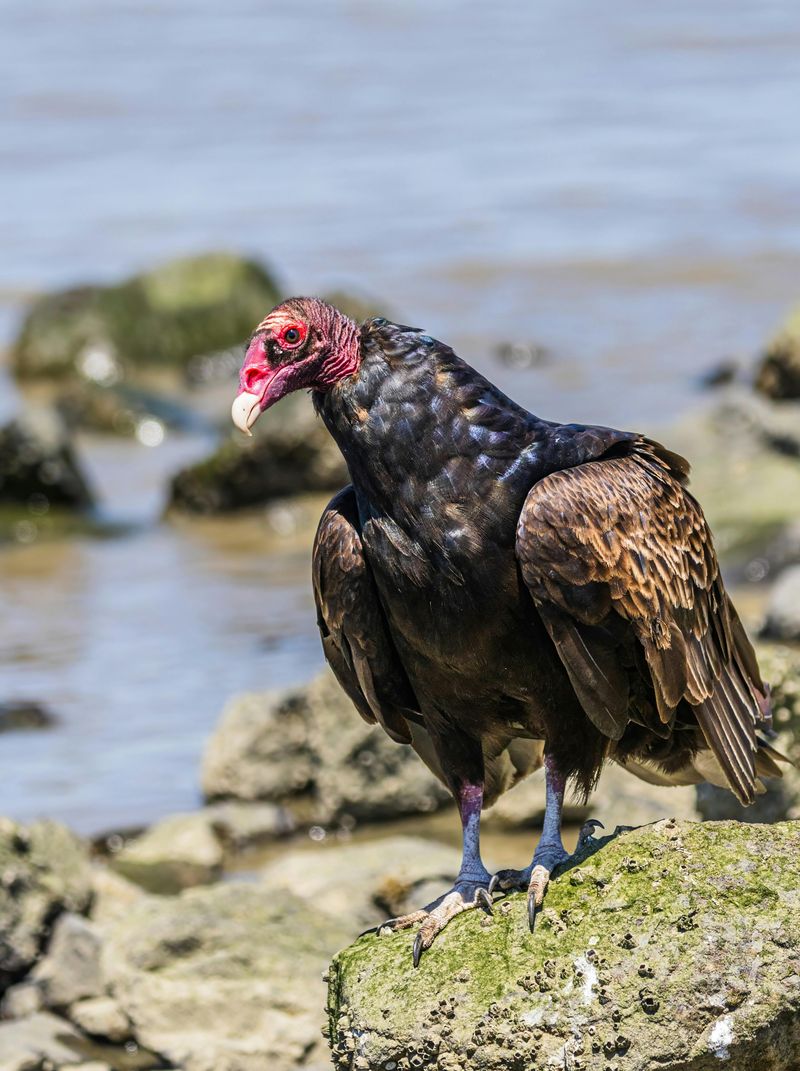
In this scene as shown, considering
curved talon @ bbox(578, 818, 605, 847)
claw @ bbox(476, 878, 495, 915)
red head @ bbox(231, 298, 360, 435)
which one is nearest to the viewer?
red head @ bbox(231, 298, 360, 435)

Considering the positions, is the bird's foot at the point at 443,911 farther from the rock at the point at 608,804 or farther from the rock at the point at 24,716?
the rock at the point at 24,716

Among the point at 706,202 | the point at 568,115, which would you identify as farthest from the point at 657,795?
the point at 568,115

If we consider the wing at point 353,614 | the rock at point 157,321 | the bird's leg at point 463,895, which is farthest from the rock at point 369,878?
the rock at point 157,321

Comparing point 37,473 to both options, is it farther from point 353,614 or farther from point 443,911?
point 443,911

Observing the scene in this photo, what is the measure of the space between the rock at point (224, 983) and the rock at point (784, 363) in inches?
380

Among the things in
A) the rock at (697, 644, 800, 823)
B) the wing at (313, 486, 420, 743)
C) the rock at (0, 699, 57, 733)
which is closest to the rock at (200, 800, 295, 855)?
the rock at (0, 699, 57, 733)

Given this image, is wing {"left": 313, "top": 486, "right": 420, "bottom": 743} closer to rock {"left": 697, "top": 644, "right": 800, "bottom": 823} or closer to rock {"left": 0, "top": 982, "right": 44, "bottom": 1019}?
rock {"left": 697, "top": 644, "right": 800, "bottom": 823}

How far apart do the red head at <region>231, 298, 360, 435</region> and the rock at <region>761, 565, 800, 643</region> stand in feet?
17.4

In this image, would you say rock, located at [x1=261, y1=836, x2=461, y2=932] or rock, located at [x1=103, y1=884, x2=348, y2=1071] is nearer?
rock, located at [x1=103, y1=884, x2=348, y2=1071]

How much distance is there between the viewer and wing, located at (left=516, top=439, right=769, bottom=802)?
4.73 meters

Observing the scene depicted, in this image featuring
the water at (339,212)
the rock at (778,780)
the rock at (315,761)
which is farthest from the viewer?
the water at (339,212)

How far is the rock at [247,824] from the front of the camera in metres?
8.45

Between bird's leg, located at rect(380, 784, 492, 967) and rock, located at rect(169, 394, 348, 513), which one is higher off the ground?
rock, located at rect(169, 394, 348, 513)

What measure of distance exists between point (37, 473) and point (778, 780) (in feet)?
29.9
